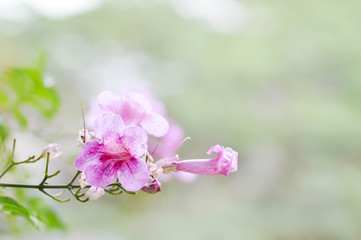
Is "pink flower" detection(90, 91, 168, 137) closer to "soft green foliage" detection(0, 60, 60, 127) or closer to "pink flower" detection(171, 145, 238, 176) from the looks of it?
"pink flower" detection(171, 145, 238, 176)

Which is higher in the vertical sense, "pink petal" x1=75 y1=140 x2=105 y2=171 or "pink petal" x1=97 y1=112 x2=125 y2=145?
"pink petal" x1=97 y1=112 x2=125 y2=145

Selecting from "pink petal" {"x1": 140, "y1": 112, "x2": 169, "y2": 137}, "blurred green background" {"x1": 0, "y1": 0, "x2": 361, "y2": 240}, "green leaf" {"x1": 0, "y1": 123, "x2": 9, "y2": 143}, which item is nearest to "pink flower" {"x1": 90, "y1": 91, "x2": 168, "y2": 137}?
"pink petal" {"x1": 140, "y1": 112, "x2": 169, "y2": 137}

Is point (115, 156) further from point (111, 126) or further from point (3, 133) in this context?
point (3, 133)

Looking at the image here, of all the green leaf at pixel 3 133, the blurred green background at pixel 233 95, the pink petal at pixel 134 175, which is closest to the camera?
the pink petal at pixel 134 175

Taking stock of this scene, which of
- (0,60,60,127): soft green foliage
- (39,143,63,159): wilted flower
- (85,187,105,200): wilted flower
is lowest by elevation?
(85,187,105,200): wilted flower

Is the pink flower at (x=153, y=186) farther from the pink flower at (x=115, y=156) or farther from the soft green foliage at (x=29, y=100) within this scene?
the soft green foliage at (x=29, y=100)

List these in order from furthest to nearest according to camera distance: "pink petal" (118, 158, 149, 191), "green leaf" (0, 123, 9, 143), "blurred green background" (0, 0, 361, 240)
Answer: "blurred green background" (0, 0, 361, 240) → "green leaf" (0, 123, 9, 143) → "pink petal" (118, 158, 149, 191)

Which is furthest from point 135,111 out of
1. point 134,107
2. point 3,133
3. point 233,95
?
point 233,95

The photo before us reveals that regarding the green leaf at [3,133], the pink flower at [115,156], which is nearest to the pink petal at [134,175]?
the pink flower at [115,156]
